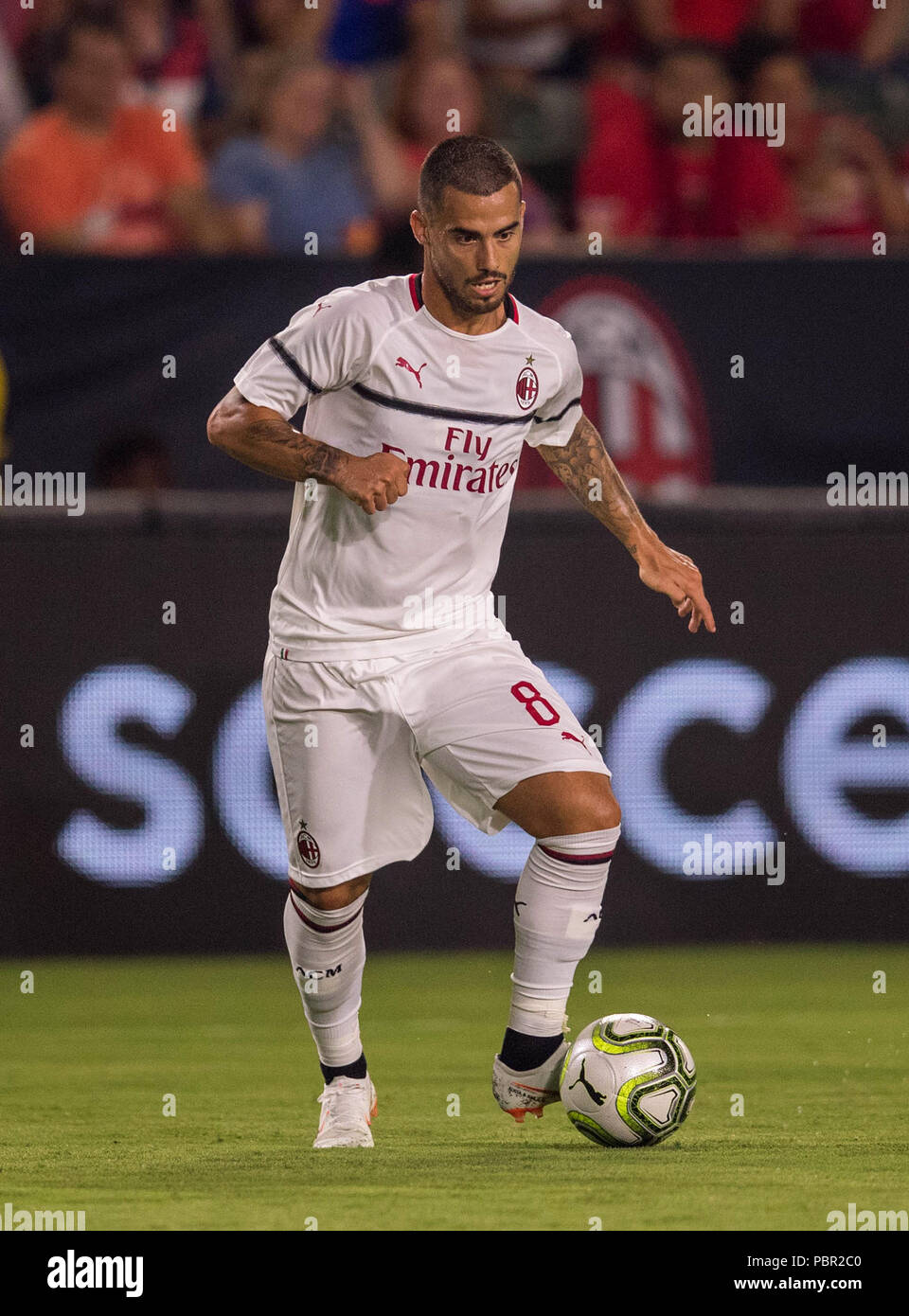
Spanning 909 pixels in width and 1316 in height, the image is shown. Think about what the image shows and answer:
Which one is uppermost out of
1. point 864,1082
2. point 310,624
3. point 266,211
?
point 266,211

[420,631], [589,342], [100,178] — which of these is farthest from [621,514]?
[100,178]

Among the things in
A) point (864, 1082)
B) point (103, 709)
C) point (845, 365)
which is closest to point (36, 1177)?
point (864, 1082)

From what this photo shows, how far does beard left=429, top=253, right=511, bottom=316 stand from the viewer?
5.22m

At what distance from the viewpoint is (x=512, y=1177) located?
15.6 feet

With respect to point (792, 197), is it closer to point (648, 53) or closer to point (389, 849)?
point (648, 53)

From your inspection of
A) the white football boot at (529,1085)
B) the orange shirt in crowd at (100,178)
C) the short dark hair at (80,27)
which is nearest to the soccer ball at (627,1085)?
the white football boot at (529,1085)

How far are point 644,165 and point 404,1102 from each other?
6315mm

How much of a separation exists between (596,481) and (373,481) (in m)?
0.93

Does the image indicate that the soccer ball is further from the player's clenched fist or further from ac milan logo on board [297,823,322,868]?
the player's clenched fist

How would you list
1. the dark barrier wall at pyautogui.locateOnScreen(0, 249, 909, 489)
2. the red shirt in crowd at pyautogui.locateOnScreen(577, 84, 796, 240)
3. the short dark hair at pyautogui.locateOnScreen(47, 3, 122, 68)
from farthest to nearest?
the red shirt in crowd at pyautogui.locateOnScreen(577, 84, 796, 240) < the short dark hair at pyautogui.locateOnScreen(47, 3, 122, 68) < the dark barrier wall at pyautogui.locateOnScreen(0, 249, 909, 489)

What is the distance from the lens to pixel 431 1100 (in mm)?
5938

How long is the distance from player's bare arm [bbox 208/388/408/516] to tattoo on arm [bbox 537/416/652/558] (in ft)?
2.39

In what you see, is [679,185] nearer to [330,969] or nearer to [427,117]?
[427,117]

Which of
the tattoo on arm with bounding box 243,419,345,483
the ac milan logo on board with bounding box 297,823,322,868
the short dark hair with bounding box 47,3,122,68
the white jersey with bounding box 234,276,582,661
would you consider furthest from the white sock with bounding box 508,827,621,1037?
the short dark hair with bounding box 47,3,122,68
